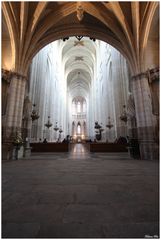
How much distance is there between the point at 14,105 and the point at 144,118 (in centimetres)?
819

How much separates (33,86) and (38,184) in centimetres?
1172

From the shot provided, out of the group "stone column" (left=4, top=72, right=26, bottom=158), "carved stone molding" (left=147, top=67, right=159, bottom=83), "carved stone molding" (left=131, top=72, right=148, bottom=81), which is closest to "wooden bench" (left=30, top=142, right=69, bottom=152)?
"stone column" (left=4, top=72, right=26, bottom=158)

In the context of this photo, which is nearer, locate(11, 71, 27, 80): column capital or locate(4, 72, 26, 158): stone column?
locate(4, 72, 26, 158): stone column

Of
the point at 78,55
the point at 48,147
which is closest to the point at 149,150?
the point at 48,147

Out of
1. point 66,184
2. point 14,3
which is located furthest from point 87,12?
point 66,184

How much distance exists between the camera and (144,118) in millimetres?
8047

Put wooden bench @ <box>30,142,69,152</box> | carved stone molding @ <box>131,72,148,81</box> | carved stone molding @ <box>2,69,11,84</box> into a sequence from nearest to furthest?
1. carved stone molding @ <box>2,69,11,84</box>
2. carved stone molding @ <box>131,72,148,81</box>
3. wooden bench @ <box>30,142,69,152</box>

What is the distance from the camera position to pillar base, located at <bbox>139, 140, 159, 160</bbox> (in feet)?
24.3

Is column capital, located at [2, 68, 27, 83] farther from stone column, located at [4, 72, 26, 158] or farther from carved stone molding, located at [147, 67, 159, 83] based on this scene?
carved stone molding, located at [147, 67, 159, 83]

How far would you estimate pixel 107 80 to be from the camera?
63.0 feet

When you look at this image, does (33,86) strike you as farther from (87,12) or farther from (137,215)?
(137,215)

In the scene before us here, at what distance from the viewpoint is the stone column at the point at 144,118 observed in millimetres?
7602

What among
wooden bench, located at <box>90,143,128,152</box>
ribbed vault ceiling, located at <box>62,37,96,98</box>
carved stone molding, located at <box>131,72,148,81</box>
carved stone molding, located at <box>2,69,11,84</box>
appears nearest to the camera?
carved stone molding, located at <box>2,69,11,84</box>

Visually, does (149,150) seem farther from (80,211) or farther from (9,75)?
(9,75)
